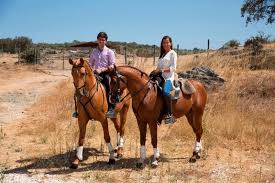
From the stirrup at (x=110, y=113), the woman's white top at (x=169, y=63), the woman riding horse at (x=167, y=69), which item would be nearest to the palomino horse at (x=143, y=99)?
Answer: the woman riding horse at (x=167, y=69)

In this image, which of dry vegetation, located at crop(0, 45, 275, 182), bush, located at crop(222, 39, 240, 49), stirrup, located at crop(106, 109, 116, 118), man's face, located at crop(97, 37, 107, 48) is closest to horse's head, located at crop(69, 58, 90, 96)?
stirrup, located at crop(106, 109, 116, 118)

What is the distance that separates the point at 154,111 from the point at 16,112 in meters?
8.38

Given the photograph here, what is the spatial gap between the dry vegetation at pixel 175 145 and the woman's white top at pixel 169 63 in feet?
5.42

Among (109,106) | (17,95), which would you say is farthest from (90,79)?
(17,95)

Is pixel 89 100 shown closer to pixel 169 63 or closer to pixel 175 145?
pixel 169 63

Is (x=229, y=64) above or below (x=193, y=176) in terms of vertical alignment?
above

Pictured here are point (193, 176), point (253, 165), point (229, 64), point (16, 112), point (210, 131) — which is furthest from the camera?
point (229, 64)

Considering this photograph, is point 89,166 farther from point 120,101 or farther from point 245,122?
point 245,122

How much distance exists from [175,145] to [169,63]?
2533 mm

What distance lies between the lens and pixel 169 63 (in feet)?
25.2

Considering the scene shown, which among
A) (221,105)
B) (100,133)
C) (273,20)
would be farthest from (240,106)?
(273,20)

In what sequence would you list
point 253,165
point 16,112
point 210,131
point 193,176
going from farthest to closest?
point 16,112 → point 210,131 → point 253,165 → point 193,176

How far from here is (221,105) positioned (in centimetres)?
1220

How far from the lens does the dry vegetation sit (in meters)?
7.38
